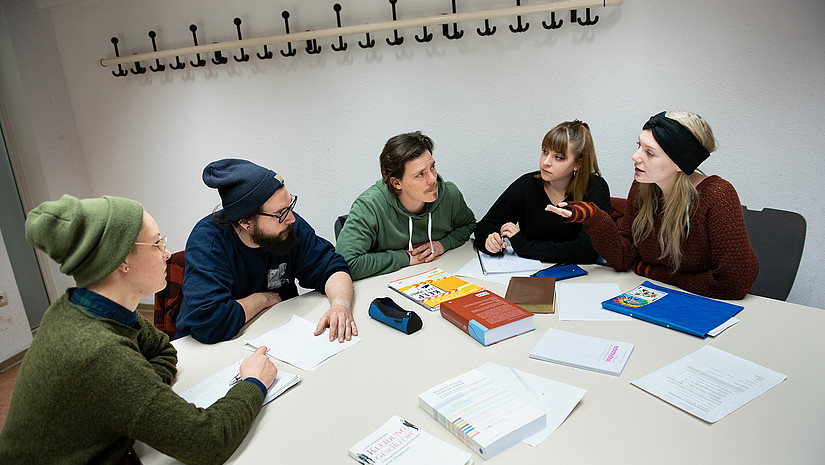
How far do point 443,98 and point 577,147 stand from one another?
933 mm

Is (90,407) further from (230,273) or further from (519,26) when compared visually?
(519,26)

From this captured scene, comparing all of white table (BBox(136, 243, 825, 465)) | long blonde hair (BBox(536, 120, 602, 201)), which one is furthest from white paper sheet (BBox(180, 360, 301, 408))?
long blonde hair (BBox(536, 120, 602, 201))

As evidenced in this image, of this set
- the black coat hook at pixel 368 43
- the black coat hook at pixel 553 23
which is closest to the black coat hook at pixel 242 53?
the black coat hook at pixel 368 43

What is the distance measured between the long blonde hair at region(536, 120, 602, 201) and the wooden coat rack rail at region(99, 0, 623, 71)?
0.62 metres

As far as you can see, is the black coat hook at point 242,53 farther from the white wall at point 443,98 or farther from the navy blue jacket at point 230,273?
the navy blue jacket at point 230,273

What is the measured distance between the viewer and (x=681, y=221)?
187 cm

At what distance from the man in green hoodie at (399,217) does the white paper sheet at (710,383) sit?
1238 millimetres

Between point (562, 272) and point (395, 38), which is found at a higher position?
point (395, 38)

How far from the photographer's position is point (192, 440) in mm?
1067

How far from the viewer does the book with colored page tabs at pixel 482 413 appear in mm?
1092

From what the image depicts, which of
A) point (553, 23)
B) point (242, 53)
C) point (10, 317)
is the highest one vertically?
point (242, 53)

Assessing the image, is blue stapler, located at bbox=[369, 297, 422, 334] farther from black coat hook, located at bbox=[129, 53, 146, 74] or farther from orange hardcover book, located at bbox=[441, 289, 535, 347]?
black coat hook, located at bbox=[129, 53, 146, 74]

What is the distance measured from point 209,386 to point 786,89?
9.06 ft

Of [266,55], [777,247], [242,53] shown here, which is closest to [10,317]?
[242,53]
